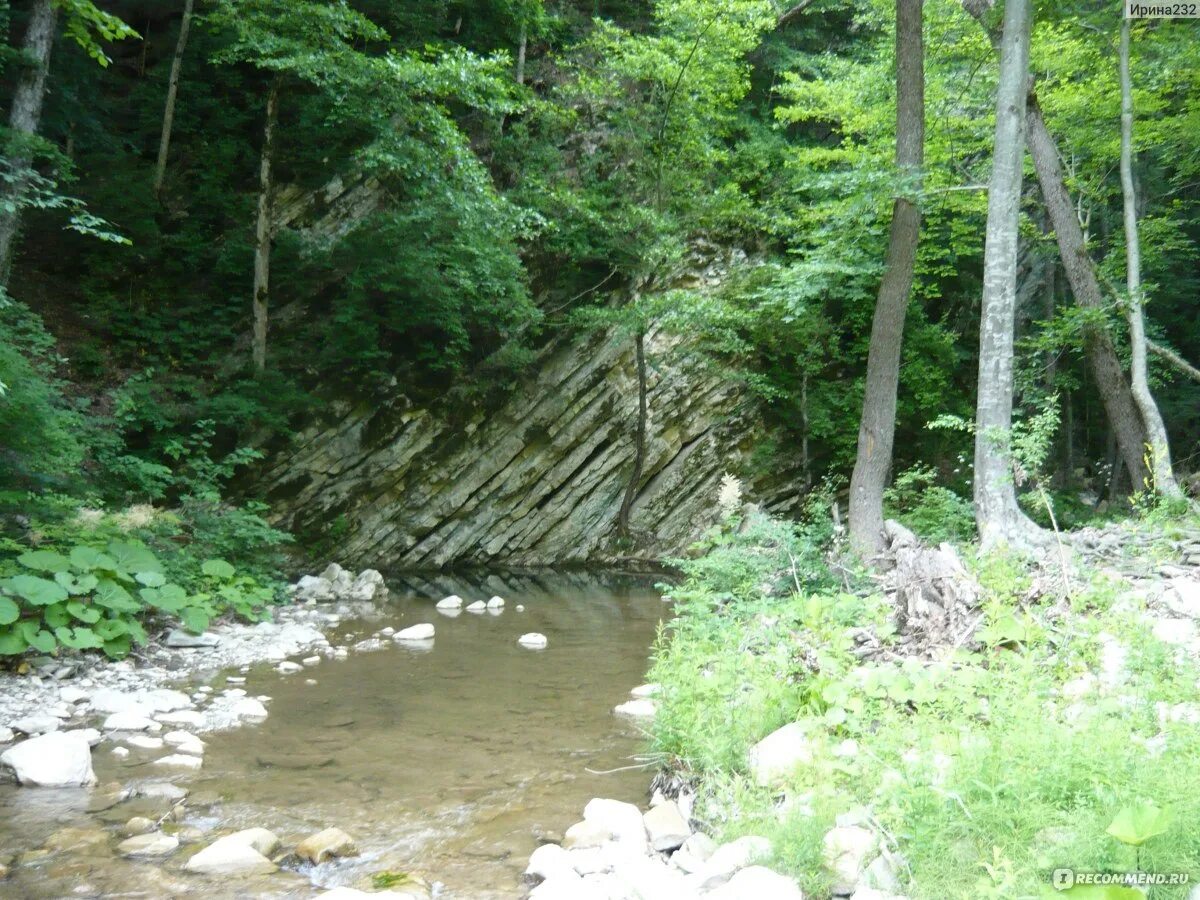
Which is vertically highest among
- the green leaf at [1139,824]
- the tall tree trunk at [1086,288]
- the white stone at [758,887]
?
the tall tree trunk at [1086,288]

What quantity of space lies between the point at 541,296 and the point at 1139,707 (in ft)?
45.3

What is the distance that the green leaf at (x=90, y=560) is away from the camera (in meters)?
6.70

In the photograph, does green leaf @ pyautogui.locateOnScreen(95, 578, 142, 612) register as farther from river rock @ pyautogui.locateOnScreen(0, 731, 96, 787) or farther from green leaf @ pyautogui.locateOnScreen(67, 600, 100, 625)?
river rock @ pyautogui.locateOnScreen(0, 731, 96, 787)

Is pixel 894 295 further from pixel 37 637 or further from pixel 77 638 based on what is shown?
pixel 37 637

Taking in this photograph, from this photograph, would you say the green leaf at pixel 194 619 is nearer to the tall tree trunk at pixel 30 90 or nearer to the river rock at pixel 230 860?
the river rock at pixel 230 860

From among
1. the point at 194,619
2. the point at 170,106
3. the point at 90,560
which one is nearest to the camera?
the point at 90,560

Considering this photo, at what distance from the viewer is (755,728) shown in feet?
14.8

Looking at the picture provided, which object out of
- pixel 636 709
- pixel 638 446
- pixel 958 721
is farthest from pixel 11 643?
pixel 638 446

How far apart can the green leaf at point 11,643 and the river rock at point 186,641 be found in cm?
166

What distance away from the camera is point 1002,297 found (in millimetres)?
7336

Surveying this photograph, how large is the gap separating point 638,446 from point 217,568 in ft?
29.2

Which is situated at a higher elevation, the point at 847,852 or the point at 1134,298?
the point at 1134,298

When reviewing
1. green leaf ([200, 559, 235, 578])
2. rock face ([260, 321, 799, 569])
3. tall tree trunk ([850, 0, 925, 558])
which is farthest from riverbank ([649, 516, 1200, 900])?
rock face ([260, 321, 799, 569])

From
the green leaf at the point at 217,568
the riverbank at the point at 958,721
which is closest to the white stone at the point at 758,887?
the riverbank at the point at 958,721
